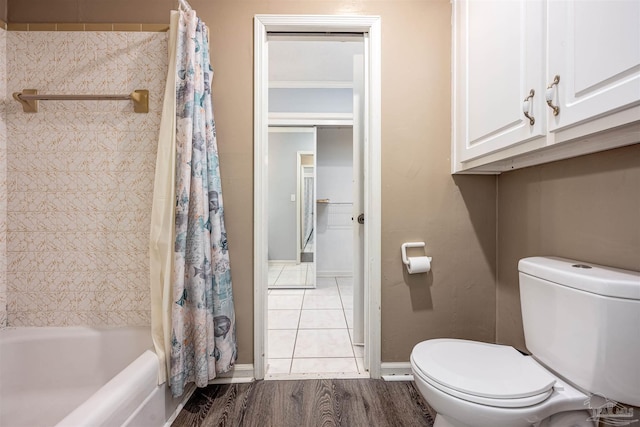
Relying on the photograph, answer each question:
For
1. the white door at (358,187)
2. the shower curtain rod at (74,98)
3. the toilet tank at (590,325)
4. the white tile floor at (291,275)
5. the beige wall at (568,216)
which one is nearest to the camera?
the toilet tank at (590,325)

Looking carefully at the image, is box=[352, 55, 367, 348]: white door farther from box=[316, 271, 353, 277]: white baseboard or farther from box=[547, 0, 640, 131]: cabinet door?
box=[316, 271, 353, 277]: white baseboard

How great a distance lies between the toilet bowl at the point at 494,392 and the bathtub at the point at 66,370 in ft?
3.64

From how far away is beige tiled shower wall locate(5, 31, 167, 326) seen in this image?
152cm

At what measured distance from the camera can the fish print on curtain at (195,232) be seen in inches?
50.6

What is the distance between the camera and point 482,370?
3.30 ft

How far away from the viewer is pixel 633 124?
2.39 ft

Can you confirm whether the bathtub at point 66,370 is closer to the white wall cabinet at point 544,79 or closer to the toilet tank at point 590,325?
the toilet tank at point 590,325

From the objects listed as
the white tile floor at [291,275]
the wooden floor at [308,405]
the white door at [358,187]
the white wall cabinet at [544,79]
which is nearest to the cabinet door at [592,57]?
the white wall cabinet at [544,79]

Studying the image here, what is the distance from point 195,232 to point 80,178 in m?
0.80

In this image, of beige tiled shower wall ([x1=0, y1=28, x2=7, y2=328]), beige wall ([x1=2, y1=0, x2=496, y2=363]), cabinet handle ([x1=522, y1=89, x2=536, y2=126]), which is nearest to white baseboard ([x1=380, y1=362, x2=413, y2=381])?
beige wall ([x1=2, y1=0, x2=496, y2=363])

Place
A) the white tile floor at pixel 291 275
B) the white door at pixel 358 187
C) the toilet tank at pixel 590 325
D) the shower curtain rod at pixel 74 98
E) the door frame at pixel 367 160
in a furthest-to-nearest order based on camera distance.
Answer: the white tile floor at pixel 291 275 → the white door at pixel 358 187 → the door frame at pixel 367 160 → the shower curtain rod at pixel 74 98 → the toilet tank at pixel 590 325

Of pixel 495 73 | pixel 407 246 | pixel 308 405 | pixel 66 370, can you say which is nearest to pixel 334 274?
pixel 407 246

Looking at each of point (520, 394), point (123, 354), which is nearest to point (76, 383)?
point (123, 354)

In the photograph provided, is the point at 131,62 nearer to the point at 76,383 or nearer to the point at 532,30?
the point at 76,383
